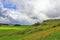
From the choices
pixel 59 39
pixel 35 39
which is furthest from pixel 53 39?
pixel 35 39

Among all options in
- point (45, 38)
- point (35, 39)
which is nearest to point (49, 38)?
point (45, 38)

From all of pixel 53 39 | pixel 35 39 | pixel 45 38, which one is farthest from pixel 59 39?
pixel 35 39

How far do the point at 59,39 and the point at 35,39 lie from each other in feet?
20.2

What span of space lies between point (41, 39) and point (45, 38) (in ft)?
2.79

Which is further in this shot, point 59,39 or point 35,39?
point 35,39

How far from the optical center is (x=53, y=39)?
1366 inches

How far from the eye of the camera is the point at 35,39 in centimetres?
3853

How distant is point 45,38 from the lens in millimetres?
37156

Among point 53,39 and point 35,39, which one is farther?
point 35,39

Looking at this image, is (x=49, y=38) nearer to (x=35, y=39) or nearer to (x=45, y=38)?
(x=45, y=38)

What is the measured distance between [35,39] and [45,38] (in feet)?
8.11

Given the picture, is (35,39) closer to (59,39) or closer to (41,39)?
(41,39)

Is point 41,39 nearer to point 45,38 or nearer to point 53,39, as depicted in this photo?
point 45,38

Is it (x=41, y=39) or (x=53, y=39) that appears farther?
(x=41, y=39)
